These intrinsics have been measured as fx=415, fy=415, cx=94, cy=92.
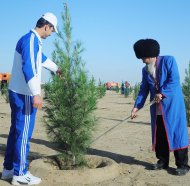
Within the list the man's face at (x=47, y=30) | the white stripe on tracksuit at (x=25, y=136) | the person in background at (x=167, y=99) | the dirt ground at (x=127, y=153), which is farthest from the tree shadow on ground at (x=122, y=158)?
the man's face at (x=47, y=30)

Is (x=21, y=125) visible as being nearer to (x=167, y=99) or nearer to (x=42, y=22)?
(x=42, y=22)

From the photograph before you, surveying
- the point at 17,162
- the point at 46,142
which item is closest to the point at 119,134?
the point at 46,142

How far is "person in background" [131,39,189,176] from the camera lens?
581cm

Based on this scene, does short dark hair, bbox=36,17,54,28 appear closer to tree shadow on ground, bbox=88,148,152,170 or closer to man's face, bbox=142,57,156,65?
man's face, bbox=142,57,156,65

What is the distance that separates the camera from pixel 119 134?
10.1 meters

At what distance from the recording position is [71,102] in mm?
5738

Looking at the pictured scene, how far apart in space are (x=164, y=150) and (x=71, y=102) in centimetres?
161

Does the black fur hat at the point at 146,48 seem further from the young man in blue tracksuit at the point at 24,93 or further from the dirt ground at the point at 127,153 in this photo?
the young man in blue tracksuit at the point at 24,93

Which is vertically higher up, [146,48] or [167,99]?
[146,48]

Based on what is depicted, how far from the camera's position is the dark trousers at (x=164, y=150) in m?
5.95

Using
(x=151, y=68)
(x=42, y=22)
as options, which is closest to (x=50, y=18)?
(x=42, y=22)

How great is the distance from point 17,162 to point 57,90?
1161 millimetres

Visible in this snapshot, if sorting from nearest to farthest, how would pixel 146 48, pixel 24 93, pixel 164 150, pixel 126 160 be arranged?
1. pixel 24 93
2. pixel 146 48
3. pixel 164 150
4. pixel 126 160

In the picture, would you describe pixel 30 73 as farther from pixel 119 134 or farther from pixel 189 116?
pixel 189 116
